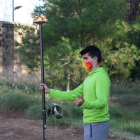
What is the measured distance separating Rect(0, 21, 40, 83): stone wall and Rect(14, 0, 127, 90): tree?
3.20 metres

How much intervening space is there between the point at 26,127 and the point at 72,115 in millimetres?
1916

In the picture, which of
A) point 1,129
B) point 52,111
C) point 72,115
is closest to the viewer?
point 52,111

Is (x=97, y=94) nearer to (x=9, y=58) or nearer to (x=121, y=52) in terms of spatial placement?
(x=121, y=52)

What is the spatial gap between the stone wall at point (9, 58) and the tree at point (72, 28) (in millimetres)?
3201

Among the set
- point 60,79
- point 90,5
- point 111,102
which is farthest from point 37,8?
point 111,102

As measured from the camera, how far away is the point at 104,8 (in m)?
10.2

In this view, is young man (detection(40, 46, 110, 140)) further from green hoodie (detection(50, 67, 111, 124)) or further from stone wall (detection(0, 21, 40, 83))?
stone wall (detection(0, 21, 40, 83))

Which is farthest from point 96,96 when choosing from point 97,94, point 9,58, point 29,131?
point 9,58

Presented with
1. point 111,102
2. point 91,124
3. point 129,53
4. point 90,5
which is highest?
point 90,5

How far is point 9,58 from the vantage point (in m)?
13.8

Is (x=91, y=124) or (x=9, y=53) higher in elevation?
(x=9, y=53)

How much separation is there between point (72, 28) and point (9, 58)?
17.1 feet

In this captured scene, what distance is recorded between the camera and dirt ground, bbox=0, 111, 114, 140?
17.4ft

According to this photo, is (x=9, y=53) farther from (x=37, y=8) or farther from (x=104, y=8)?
(x=104, y=8)
